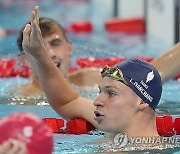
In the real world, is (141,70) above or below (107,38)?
above

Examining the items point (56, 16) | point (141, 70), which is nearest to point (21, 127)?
point (141, 70)

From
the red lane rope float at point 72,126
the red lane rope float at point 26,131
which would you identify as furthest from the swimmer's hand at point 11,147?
the red lane rope float at point 72,126

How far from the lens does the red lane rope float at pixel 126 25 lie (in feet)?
26.5

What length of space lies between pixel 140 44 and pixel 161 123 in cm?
378

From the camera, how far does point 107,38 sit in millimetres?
7770

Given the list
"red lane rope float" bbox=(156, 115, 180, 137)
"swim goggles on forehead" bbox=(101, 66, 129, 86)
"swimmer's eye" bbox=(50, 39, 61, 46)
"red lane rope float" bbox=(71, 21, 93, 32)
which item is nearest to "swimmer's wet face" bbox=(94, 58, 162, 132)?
"swim goggles on forehead" bbox=(101, 66, 129, 86)

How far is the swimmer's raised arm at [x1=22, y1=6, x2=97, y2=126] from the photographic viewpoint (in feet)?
9.90

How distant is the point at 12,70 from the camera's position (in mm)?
5469

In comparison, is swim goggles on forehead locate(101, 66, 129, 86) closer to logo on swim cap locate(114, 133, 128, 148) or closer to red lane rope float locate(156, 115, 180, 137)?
logo on swim cap locate(114, 133, 128, 148)

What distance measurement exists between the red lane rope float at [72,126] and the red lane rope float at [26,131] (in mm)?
1161

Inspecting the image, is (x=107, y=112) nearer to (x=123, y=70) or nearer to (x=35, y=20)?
(x=123, y=70)

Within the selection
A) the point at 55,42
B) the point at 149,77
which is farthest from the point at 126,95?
the point at 55,42

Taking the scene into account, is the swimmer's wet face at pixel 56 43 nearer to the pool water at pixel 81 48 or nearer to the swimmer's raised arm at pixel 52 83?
the pool water at pixel 81 48

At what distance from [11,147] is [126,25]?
6.12 meters
